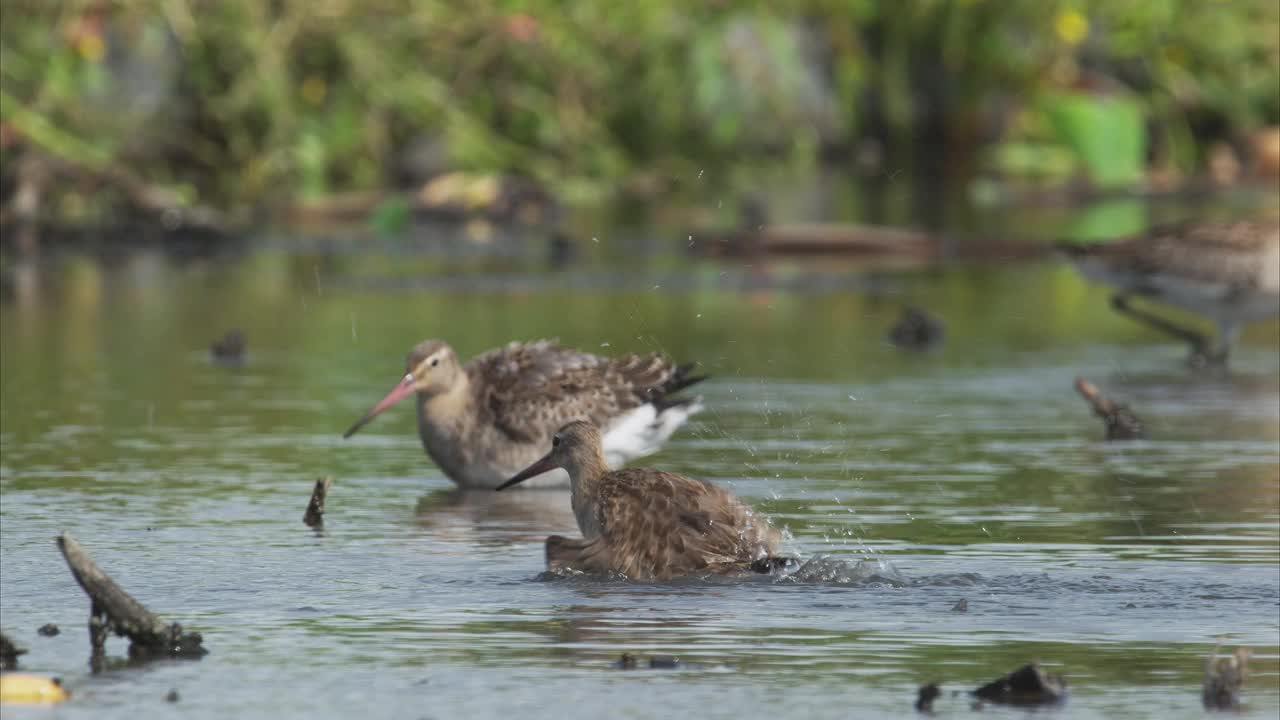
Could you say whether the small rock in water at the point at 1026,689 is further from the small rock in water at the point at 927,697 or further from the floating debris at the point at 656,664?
the floating debris at the point at 656,664

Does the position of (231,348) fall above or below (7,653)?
above

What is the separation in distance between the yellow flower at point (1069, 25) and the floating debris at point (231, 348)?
31.1 m

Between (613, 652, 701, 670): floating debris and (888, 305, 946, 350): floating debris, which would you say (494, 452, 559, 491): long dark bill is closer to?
(613, 652, 701, 670): floating debris

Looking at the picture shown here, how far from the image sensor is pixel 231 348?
68.7ft

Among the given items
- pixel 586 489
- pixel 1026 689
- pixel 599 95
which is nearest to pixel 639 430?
pixel 586 489

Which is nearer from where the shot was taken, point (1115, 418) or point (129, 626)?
point (129, 626)

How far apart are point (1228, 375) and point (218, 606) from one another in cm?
1064

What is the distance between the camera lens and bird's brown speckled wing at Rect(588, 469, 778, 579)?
11.5 metres

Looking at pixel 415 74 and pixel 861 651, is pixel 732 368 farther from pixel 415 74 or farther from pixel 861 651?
pixel 415 74

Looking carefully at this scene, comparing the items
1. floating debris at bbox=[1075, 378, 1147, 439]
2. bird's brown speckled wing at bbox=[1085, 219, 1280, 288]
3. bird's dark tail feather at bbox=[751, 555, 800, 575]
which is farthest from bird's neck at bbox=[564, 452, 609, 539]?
bird's brown speckled wing at bbox=[1085, 219, 1280, 288]

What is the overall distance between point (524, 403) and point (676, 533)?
11.8ft

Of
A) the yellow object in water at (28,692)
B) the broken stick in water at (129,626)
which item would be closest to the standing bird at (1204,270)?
the broken stick in water at (129,626)

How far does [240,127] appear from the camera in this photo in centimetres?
4019

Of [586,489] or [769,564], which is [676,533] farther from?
[586,489]
